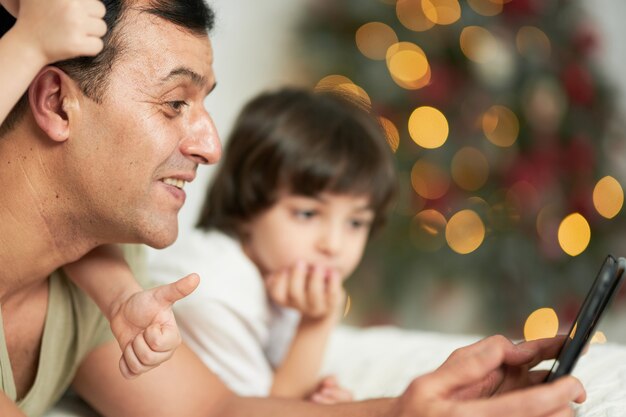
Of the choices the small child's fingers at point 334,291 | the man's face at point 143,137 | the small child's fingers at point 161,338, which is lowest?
the small child's fingers at point 334,291

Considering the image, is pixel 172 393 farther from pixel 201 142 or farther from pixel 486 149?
pixel 486 149

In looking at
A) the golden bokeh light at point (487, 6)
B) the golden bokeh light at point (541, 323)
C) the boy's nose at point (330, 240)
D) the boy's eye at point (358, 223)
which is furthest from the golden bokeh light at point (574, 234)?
the boy's nose at point (330, 240)

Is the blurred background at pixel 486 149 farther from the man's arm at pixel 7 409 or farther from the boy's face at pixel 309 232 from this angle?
the man's arm at pixel 7 409

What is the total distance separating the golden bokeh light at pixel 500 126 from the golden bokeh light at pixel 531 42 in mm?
233

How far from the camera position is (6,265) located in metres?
1.10

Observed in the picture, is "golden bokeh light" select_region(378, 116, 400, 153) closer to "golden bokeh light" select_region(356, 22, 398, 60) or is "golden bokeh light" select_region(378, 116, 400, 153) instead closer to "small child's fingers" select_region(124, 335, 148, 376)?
"golden bokeh light" select_region(356, 22, 398, 60)

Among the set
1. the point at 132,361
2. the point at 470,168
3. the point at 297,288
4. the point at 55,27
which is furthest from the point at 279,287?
the point at 470,168

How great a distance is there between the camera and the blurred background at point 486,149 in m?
3.03

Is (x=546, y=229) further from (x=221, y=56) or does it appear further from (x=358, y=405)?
(x=358, y=405)

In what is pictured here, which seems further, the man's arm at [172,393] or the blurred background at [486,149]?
the blurred background at [486,149]

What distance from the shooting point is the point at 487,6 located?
9.95ft

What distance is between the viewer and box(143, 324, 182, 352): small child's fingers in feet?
3.09

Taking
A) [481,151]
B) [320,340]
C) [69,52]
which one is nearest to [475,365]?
[69,52]

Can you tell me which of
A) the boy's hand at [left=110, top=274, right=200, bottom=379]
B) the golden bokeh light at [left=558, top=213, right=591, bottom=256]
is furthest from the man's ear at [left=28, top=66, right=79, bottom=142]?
the golden bokeh light at [left=558, top=213, right=591, bottom=256]
